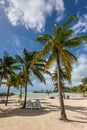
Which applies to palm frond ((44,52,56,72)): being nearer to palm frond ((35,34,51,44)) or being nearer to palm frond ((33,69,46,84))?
palm frond ((35,34,51,44))

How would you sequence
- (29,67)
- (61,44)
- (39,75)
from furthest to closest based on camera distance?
(39,75) < (29,67) < (61,44)

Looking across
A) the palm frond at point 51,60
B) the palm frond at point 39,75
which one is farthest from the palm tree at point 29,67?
the palm frond at point 51,60

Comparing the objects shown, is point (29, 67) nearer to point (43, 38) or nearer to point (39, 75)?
point (39, 75)

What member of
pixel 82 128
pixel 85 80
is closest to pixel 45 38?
pixel 82 128

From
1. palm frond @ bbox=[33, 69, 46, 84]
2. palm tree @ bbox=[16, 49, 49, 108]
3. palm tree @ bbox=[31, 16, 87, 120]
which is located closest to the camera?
palm tree @ bbox=[31, 16, 87, 120]

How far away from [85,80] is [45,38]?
47.0 m

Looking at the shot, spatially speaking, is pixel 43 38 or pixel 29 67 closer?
pixel 43 38

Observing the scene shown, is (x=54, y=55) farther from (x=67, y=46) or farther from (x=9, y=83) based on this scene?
(x=9, y=83)

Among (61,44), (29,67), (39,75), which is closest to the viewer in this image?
(61,44)

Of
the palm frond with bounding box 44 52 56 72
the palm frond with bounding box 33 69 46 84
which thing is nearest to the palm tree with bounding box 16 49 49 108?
the palm frond with bounding box 33 69 46 84

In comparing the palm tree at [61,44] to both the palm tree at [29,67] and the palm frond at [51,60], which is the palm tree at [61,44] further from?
the palm tree at [29,67]

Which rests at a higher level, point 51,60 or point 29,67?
point 29,67

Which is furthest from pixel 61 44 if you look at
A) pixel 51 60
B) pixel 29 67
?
pixel 29 67

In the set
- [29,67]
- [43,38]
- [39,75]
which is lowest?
[39,75]
